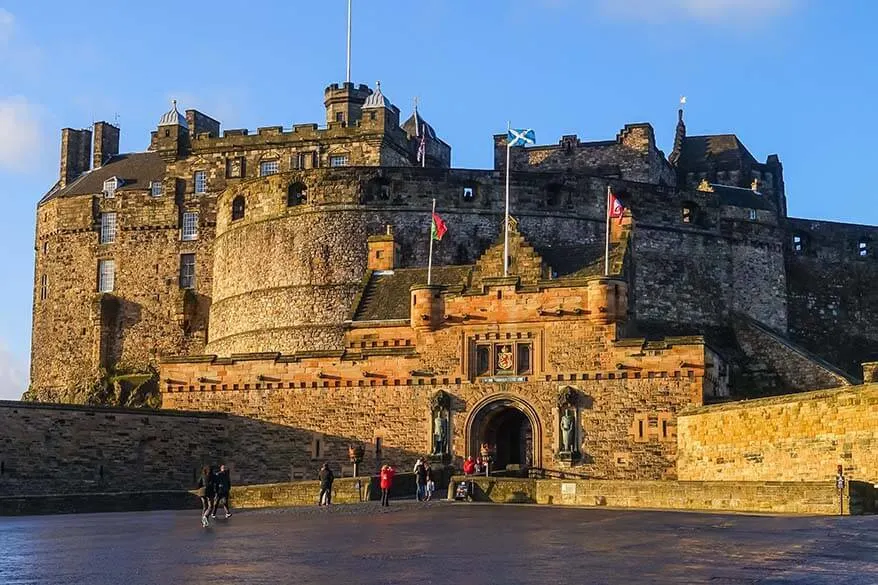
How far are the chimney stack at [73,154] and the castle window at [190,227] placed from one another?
1156 centimetres

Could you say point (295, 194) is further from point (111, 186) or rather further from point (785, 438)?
point (785, 438)

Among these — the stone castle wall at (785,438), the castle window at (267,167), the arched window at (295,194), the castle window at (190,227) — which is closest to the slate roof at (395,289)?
the arched window at (295,194)

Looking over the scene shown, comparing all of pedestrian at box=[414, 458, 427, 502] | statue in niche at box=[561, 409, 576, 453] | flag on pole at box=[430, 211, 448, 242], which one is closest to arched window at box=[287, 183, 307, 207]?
flag on pole at box=[430, 211, 448, 242]

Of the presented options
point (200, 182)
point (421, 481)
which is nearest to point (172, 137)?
point (200, 182)

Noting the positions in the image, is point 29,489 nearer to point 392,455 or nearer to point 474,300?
point 392,455

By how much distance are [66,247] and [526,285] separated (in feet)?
108

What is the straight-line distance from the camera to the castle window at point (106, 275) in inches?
2452

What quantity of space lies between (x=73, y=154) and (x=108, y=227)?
919 cm

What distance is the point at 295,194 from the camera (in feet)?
175

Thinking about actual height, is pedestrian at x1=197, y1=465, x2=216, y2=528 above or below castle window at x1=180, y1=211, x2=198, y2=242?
below

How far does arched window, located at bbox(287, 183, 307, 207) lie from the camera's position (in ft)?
174

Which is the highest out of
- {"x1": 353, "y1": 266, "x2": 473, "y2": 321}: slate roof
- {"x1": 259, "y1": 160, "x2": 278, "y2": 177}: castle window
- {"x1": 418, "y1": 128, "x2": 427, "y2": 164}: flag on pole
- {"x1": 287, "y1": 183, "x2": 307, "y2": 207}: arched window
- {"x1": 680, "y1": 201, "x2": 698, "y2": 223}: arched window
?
{"x1": 418, "y1": 128, "x2": 427, "y2": 164}: flag on pole

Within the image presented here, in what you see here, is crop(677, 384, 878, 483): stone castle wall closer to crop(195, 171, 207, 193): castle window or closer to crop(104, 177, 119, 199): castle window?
crop(195, 171, 207, 193): castle window

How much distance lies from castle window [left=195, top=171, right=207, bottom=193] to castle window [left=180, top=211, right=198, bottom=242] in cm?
166
